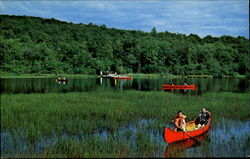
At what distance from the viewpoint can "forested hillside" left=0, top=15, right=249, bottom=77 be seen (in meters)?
79.6

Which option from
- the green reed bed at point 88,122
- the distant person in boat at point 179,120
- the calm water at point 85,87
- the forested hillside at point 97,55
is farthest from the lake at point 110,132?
the forested hillside at point 97,55

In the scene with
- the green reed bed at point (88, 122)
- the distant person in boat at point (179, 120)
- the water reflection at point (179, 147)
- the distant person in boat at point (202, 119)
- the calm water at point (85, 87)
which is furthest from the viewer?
the calm water at point (85, 87)

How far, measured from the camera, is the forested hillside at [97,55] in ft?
261

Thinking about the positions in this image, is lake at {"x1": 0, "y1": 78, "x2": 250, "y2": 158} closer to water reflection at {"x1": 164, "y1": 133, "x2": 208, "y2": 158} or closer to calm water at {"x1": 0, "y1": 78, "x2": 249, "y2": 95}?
water reflection at {"x1": 164, "y1": 133, "x2": 208, "y2": 158}

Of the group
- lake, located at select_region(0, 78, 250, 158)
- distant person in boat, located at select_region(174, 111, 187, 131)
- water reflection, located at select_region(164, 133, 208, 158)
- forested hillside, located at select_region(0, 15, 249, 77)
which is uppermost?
forested hillside, located at select_region(0, 15, 249, 77)

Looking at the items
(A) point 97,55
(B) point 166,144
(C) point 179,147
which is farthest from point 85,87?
(A) point 97,55

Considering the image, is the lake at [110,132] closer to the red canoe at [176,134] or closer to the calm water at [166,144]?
the calm water at [166,144]

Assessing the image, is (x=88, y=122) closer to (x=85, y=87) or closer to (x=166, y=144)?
(x=166, y=144)

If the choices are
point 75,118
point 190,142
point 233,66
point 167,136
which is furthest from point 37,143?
point 233,66

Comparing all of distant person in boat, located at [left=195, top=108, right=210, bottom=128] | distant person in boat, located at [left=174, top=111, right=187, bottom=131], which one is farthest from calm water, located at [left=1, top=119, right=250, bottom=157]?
distant person in boat, located at [left=174, top=111, right=187, bottom=131]

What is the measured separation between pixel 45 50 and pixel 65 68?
8808 millimetres

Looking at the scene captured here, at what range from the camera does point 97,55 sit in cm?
9931

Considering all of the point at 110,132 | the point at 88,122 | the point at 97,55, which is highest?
the point at 97,55

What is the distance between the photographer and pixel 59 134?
1348 cm
